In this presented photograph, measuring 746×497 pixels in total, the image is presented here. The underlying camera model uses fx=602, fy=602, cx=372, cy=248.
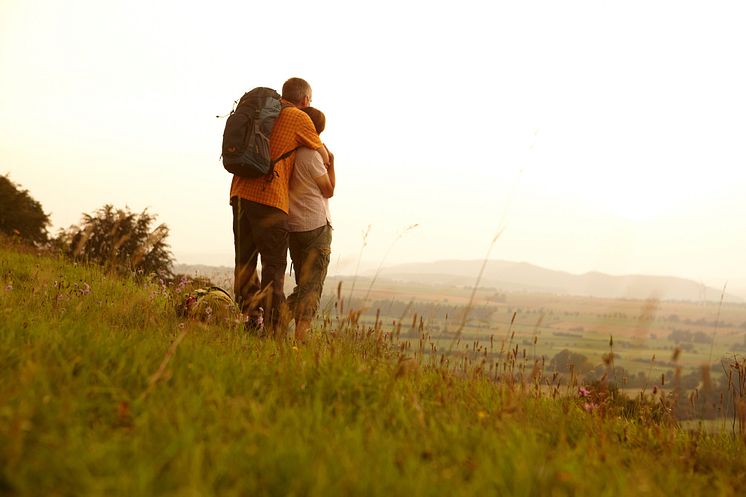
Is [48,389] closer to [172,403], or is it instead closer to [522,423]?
[172,403]

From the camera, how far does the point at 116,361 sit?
10.8 feet

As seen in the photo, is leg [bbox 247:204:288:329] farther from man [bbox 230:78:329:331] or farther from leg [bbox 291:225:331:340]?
leg [bbox 291:225:331:340]

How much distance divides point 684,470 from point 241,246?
4.27m

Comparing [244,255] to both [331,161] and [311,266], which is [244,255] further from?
[331,161]

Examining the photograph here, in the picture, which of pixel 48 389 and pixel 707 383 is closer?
pixel 48 389

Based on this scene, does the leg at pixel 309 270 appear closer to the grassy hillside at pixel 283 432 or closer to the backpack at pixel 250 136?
the backpack at pixel 250 136

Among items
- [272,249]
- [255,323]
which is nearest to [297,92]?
[272,249]

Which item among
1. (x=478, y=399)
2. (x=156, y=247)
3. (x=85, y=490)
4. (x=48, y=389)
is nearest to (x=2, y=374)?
(x=48, y=389)

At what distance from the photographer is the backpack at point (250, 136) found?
5.41 metres

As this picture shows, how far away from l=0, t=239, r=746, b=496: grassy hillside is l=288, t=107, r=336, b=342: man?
1.55 metres

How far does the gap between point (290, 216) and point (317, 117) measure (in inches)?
40.8

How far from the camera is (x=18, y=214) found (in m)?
18.5

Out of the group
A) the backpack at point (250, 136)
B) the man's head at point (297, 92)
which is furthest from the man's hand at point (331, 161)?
the backpack at point (250, 136)

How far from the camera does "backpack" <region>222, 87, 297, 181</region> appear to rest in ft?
17.7
